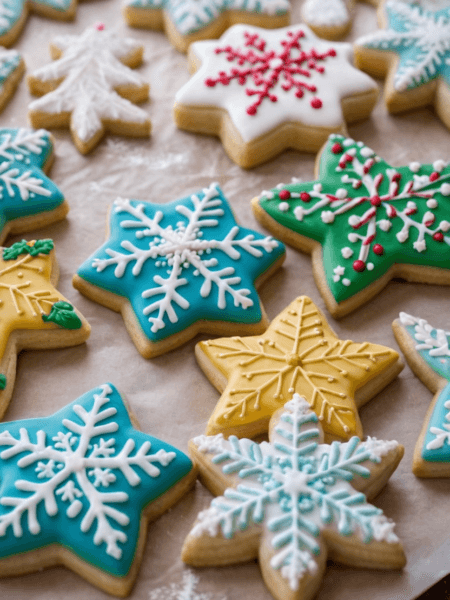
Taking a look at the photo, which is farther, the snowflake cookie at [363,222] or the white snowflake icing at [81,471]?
the snowflake cookie at [363,222]

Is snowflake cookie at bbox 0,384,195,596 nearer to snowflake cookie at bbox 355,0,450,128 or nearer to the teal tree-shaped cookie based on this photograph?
the teal tree-shaped cookie

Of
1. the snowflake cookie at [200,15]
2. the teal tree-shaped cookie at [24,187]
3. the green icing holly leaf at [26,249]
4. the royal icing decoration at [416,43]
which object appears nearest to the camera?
the green icing holly leaf at [26,249]

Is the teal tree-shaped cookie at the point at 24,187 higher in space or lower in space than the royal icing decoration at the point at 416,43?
lower

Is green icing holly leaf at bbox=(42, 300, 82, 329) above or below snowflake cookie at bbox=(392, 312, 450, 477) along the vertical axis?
above

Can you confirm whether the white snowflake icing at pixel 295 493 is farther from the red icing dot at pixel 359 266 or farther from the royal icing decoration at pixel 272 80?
the royal icing decoration at pixel 272 80

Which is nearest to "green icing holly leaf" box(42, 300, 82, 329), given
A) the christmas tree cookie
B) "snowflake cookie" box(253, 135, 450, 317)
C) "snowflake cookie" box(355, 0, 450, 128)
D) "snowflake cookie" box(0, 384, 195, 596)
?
the christmas tree cookie

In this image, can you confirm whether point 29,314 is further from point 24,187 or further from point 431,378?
point 431,378

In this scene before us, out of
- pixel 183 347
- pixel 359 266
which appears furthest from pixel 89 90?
pixel 359 266

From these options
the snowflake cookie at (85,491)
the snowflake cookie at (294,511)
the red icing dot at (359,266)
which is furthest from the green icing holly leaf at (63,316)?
the red icing dot at (359,266)
